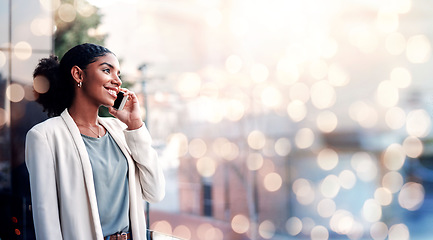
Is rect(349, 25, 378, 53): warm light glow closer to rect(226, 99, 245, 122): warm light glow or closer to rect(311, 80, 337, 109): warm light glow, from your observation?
rect(311, 80, 337, 109): warm light glow

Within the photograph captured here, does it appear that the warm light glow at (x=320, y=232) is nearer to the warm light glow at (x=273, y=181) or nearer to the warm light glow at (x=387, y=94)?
the warm light glow at (x=273, y=181)

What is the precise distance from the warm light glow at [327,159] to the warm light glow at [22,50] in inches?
358

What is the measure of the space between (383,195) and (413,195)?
9.18 ft

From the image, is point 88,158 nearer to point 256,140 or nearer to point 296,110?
point 296,110

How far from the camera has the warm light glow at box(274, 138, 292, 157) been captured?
32.0ft

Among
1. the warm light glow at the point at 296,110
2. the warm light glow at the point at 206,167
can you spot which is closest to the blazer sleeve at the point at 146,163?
the warm light glow at the point at 296,110

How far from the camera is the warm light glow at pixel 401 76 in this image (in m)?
6.13

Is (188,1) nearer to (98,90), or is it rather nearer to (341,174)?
(341,174)

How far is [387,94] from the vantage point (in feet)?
24.0

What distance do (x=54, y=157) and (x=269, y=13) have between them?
7.99 metres

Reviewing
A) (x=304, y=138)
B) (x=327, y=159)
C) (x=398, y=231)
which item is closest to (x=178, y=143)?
(x=304, y=138)

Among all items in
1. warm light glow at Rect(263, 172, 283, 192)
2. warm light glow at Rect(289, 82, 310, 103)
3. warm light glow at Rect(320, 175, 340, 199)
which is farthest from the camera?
warm light glow at Rect(320, 175, 340, 199)

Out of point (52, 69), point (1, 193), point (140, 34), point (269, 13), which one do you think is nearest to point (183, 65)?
point (140, 34)

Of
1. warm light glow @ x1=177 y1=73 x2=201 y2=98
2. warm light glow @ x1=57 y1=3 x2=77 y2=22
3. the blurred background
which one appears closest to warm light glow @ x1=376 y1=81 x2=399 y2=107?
the blurred background
